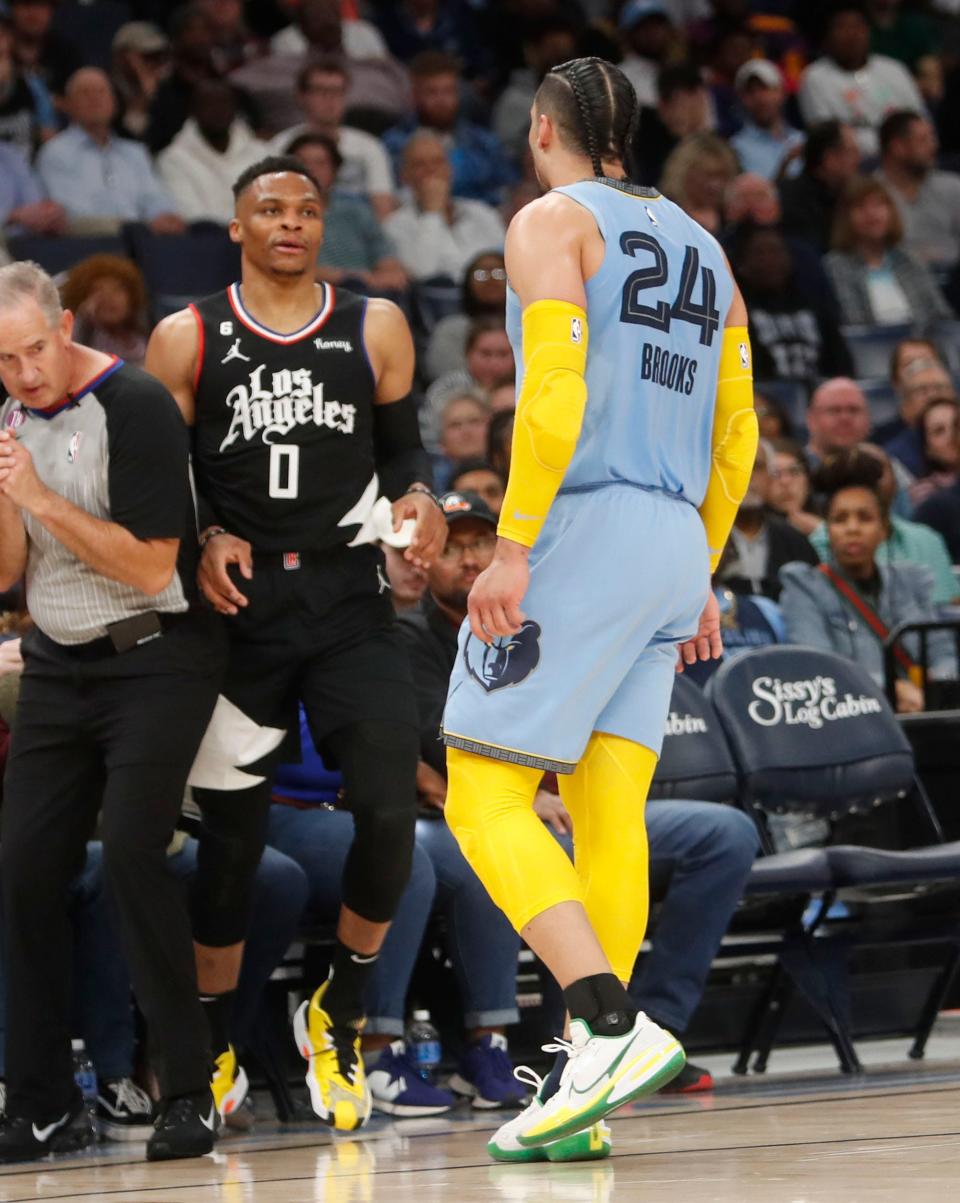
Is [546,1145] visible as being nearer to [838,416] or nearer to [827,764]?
[827,764]

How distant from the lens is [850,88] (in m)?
12.8

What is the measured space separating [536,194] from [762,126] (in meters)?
2.49

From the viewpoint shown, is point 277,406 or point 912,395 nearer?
point 277,406

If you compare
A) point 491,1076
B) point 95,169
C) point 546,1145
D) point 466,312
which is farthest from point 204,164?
point 546,1145

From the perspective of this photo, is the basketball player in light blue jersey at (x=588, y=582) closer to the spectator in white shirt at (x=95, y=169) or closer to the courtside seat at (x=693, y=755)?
the courtside seat at (x=693, y=755)

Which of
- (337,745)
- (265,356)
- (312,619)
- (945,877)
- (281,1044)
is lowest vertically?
(281,1044)

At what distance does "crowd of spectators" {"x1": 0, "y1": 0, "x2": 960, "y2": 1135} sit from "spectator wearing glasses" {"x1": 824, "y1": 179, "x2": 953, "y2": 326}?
1 cm

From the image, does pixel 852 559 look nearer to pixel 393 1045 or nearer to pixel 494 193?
pixel 393 1045

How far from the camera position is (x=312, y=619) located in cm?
447

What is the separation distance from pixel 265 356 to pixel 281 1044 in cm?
176

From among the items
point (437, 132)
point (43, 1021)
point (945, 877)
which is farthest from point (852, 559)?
point (437, 132)

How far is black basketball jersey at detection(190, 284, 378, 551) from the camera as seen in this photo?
4496mm

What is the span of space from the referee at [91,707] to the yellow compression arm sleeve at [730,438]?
3.64 ft

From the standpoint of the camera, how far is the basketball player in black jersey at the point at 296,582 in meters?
4.46
